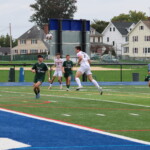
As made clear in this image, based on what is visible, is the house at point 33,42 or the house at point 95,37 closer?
the house at point 33,42

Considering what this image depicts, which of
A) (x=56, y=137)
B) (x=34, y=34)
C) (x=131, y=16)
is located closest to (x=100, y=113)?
(x=56, y=137)

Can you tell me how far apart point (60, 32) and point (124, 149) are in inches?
1075

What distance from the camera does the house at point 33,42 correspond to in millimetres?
129250

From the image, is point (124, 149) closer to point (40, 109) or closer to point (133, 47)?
point (40, 109)

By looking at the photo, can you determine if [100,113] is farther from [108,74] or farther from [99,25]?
[99,25]

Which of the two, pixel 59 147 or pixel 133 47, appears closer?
pixel 59 147

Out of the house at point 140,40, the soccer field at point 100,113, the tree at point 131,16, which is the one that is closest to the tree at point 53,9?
the house at point 140,40

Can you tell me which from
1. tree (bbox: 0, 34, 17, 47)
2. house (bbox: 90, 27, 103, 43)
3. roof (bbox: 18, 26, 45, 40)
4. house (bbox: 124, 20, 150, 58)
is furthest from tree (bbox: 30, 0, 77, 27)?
tree (bbox: 0, 34, 17, 47)

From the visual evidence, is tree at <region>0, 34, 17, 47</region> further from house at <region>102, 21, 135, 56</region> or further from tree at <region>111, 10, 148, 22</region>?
house at <region>102, 21, 135, 56</region>

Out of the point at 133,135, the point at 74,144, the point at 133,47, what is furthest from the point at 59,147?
the point at 133,47

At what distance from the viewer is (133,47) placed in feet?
344

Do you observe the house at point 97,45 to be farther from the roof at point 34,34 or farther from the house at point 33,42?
the roof at point 34,34

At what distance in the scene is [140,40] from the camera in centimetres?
10338

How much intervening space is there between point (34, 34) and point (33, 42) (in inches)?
109
